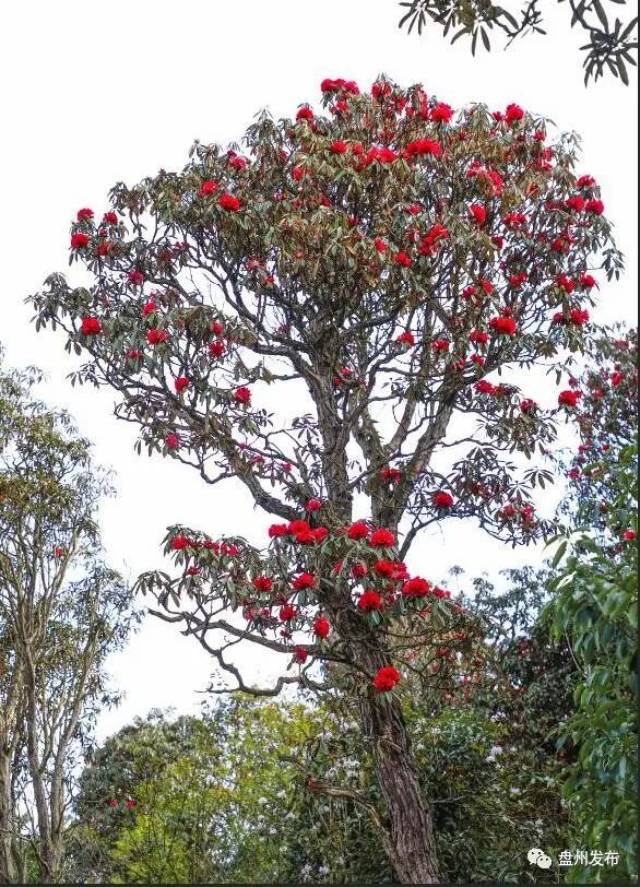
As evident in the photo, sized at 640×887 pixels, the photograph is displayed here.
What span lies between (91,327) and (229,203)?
822 mm

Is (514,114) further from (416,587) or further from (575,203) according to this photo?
(416,587)

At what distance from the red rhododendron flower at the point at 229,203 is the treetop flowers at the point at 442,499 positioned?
159 cm

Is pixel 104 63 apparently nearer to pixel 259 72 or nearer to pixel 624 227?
pixel 259 72

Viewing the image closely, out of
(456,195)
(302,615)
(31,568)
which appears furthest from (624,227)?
(31,568)

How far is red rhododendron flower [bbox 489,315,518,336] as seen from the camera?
14.1ft

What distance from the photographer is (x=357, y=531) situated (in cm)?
374

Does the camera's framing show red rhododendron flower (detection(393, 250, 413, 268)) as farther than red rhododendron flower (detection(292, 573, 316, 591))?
Yes

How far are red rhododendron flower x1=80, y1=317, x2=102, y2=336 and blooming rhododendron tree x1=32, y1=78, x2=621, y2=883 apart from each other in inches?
0.4

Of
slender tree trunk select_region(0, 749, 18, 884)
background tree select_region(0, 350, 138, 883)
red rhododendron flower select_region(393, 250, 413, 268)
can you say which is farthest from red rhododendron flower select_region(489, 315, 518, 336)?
slender tree trunk select_region(0, 749, 18, 884)

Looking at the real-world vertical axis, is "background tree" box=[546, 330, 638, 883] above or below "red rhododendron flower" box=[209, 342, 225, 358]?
below

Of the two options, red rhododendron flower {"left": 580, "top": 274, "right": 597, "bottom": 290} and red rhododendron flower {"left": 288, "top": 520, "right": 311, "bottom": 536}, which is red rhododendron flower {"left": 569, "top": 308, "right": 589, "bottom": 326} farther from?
red rhododendron flower {"left": 288, "top": 520, "right": 311, "bottom": 536}

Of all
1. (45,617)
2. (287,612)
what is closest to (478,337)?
(287,612)

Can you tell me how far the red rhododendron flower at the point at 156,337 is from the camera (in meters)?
4.00

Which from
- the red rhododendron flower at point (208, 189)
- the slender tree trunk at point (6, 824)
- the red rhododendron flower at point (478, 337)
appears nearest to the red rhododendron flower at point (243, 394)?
the red rhododendron flower at point (208, 189)
